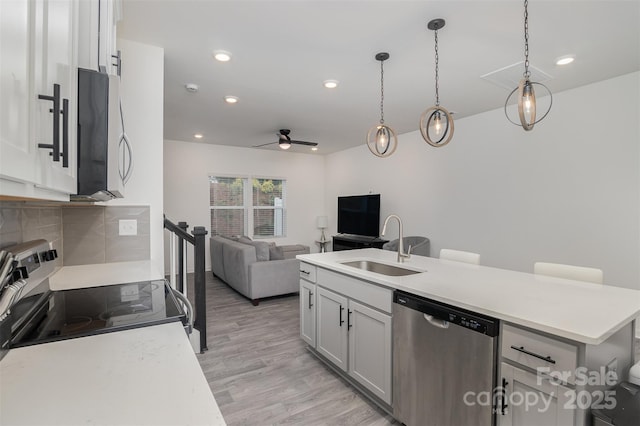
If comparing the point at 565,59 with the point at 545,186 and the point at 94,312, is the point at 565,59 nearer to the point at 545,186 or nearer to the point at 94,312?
the point at 545,186

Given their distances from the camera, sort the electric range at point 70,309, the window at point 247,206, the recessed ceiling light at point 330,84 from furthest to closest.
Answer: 1. the window at point 247,206
2. the recessed ceiling light at point 330,84
3. the electric range at point 70,309

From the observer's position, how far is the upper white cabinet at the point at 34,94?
487mm

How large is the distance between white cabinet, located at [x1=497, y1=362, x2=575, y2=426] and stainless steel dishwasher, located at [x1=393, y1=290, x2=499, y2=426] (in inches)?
2.2

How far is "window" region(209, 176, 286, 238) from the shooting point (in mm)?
6613

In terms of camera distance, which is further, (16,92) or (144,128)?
(144,128)

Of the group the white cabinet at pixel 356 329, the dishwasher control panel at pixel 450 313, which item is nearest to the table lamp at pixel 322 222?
the white cabinet at pixel 356 329

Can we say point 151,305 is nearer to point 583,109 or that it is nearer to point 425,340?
point 425,340

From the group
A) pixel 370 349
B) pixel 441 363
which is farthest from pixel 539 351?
pixel 370 349

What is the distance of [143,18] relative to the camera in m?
2.15

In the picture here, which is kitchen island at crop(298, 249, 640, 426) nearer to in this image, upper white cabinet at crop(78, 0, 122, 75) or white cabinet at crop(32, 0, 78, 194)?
white cabinet at crop(32, 0, 78, 194)

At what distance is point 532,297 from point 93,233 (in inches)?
108

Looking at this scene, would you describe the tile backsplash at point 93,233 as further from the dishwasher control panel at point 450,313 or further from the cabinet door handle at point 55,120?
the dishwasher control panel at point 450,313

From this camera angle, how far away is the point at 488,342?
1.40 metres

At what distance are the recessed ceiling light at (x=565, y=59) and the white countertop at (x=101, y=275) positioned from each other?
3.75 meters
